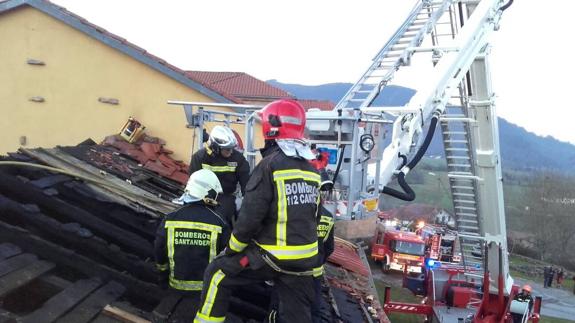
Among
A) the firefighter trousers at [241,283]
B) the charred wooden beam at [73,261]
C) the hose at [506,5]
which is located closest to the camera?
the firefighter trousers at [241,283]

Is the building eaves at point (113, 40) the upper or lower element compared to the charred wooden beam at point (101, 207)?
upper

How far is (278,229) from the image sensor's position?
3.24 meters

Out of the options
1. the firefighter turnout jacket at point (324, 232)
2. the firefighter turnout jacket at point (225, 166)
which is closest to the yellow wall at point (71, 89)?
the firefighter turnout jacket at point (225, 166)

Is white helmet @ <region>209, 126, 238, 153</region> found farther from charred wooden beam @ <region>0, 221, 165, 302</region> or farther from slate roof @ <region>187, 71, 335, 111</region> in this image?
slate roof @ <region>187, 71, 335, 111</region>

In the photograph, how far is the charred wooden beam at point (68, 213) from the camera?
4828 millimetres

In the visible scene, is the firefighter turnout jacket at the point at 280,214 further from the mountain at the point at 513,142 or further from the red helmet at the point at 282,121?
the mountain at the point at 513,142

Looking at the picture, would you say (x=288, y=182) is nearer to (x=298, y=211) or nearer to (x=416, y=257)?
(x=298, y=211)

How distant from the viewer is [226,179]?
5941 millimetres

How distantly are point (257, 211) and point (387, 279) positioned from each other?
18731 mm

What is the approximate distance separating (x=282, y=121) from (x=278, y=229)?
0.76 metres

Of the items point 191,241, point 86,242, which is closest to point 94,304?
point 86,242

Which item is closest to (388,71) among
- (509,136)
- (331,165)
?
(331,165)

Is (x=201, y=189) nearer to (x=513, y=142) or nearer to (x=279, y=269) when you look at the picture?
(x=279, y=269)

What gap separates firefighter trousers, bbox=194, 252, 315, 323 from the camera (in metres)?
3.34
